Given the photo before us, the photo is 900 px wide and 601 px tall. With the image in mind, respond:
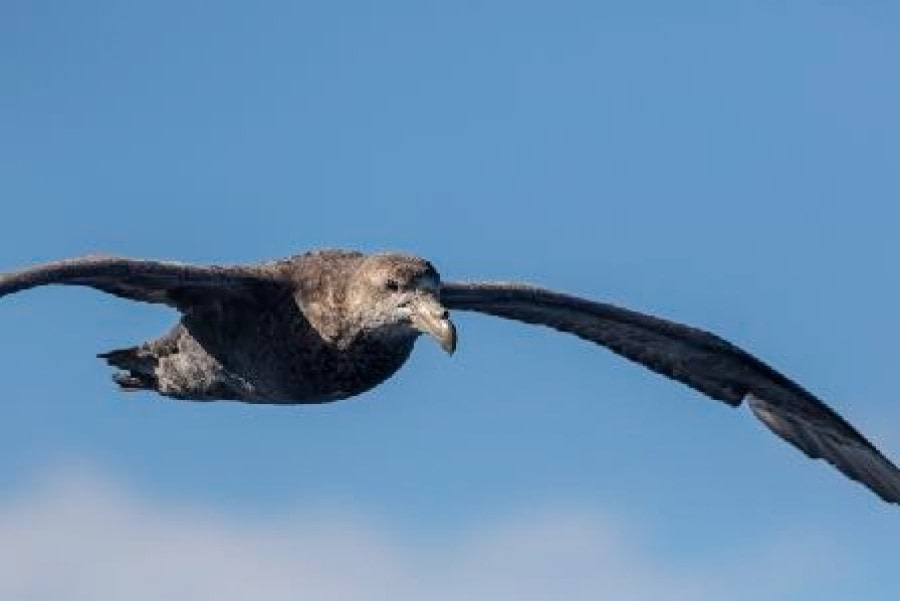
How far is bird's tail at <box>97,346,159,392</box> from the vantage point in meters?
17.0

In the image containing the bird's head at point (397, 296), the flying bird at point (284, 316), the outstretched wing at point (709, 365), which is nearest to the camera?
the bird's head at point (397, 296)

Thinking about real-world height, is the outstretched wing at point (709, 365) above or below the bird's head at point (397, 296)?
above

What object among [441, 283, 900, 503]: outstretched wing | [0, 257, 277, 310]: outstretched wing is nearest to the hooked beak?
[0, 257, 277, 310]: outstretched wing

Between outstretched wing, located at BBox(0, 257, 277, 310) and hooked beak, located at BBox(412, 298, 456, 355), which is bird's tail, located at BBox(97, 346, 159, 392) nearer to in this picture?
outstretched wing, located at BBox(0, 257, 277, 310)

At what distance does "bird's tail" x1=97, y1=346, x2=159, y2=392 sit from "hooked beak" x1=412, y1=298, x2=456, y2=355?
3082 millimetres

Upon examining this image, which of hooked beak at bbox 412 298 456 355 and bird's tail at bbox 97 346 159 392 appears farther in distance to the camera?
bird's tail at bbox 97 346 159 392

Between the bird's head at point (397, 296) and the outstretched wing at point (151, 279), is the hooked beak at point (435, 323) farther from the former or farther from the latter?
the outstretched wing at point (151, 279)

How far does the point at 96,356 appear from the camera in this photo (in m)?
17.7

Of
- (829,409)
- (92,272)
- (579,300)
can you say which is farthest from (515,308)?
(92,272)

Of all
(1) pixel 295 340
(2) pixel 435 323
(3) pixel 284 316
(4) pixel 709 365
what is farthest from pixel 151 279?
(4) pixel 709 365

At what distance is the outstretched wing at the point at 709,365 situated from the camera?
18.1m

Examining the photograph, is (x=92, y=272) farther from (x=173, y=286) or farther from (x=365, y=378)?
(x=365, y=378)

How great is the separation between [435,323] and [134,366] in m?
3.70

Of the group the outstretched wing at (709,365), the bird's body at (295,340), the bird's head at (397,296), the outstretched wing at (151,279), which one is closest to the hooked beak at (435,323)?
the bird's head at (397,296)
